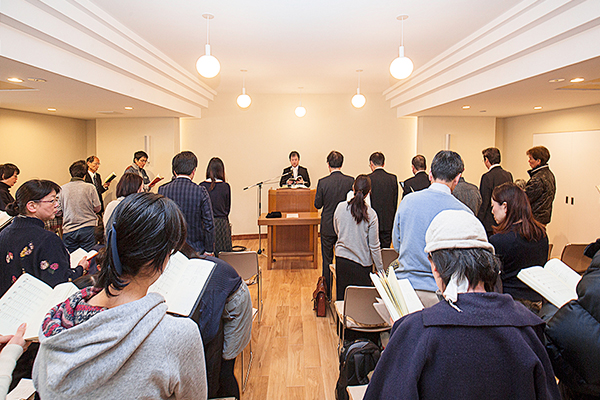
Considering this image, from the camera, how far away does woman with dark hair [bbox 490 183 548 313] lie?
246 cm

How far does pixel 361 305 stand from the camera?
2783mm

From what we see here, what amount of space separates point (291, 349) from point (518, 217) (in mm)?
2264

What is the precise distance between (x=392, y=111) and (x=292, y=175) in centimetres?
276

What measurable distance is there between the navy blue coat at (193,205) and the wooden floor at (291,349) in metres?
1.16

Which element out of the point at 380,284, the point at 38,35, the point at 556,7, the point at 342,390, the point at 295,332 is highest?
the point at 556,7

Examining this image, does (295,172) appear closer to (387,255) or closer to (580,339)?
(387,255)

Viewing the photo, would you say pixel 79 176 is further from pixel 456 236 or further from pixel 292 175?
pixel 456 236

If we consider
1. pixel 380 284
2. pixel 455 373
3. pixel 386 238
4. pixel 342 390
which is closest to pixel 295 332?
pixel 342 390

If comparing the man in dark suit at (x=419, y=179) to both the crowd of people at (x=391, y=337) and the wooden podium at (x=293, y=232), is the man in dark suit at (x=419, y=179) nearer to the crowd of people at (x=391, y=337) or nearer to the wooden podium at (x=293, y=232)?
the wooden podium at (x=293, y=232)

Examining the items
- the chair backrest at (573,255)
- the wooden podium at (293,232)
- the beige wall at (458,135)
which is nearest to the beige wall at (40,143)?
the wooden podium at (293,232)

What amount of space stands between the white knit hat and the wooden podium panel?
5160 mm

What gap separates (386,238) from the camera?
16.6ft

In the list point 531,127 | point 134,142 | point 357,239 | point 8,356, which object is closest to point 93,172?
point 134,142

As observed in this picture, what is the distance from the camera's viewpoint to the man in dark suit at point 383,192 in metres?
4.91
